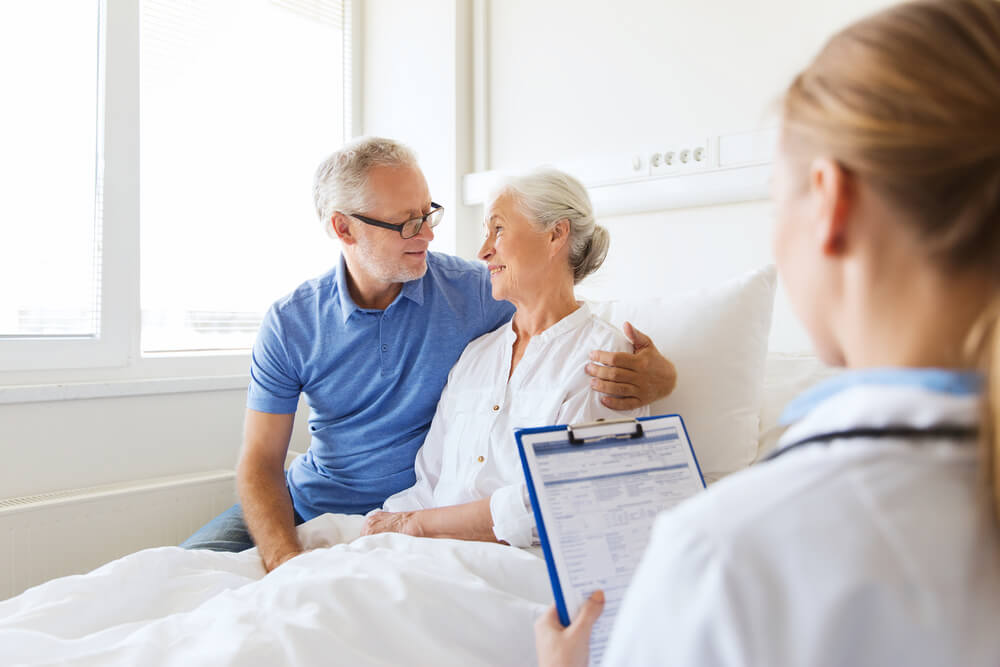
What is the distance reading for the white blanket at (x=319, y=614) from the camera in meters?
1.01

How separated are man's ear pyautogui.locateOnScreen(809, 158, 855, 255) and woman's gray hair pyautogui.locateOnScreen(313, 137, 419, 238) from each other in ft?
5.17

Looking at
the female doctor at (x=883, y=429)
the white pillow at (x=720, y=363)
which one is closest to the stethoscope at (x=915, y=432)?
the female doctor at (x=883, y=429)

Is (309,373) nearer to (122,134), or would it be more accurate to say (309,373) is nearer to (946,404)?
(122,134)

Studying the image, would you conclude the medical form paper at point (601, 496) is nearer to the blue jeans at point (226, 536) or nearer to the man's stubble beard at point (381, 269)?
the man's stubble beard at point (381, 269)

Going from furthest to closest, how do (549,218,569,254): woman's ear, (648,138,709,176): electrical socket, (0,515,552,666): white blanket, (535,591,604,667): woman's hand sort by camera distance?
(648,138,709,176): electrical socket → (549,218,569,254): woman's ear → (0,515,552,666): white blanket → (535,591,604,667): woman's hand

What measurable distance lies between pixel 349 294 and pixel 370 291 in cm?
6

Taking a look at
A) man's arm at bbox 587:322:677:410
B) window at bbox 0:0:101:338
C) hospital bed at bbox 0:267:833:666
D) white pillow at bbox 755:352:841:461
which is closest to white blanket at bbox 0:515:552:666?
hospital bed at bbox 0:267:833:666

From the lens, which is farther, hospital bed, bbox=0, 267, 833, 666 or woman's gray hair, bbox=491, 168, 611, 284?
woman's gray hair, bbox=491, 168, 611, 284

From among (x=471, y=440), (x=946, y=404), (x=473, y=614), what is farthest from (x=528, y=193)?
(x=946, y=404)

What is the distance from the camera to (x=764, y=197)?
78.4 inches

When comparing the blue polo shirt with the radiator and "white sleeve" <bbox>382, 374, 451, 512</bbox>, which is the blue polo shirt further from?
the radiator

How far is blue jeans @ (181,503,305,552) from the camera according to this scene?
183cm

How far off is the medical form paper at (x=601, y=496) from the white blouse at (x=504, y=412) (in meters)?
0.34

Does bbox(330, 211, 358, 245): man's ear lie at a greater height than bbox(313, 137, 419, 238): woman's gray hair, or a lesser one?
lesser
